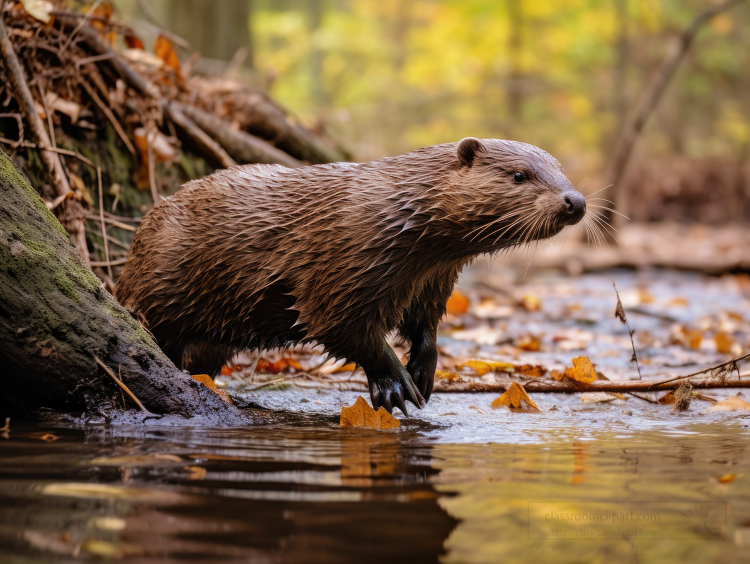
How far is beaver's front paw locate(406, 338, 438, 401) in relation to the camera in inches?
165

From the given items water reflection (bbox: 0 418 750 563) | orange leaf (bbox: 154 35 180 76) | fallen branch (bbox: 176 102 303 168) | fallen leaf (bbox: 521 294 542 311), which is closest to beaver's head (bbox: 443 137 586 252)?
water reflection (bbox: 0 418 750 563)

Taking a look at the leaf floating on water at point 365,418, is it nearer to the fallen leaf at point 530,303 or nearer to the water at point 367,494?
the water at point 367,494

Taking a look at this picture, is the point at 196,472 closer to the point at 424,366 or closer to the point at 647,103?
the point at 424,366

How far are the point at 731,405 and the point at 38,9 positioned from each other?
4795 millimetres

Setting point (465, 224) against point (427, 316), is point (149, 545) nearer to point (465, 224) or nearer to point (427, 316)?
point (465, 224)

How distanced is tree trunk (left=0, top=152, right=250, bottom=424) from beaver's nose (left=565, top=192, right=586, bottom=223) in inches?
69.3

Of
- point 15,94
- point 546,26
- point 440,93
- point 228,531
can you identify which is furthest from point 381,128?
point 228,531

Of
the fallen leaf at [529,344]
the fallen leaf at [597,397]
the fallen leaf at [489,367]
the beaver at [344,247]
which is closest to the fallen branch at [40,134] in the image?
the beaver at [344,247]

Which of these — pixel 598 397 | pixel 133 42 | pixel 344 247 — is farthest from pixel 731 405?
pixel 133 42

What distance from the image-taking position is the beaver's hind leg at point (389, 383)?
3.84m

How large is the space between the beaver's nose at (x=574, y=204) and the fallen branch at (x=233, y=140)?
3693 millimetres

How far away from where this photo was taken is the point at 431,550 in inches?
68.9

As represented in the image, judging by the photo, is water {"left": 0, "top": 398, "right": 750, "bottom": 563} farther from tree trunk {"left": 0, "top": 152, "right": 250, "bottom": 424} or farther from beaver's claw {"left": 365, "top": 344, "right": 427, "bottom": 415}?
beaver's claw {"left": 365, "top": 344, "right": 427, "bottom": 415}

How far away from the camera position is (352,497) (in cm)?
212
